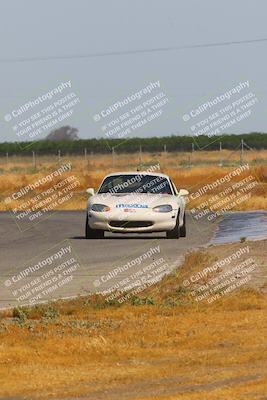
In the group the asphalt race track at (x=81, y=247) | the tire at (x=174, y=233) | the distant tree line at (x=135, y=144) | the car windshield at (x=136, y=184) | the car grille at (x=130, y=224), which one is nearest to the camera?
the asphalt race track at (x=81, y=247)

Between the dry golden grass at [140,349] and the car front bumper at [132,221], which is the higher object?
the dry golden grass at [140,349]

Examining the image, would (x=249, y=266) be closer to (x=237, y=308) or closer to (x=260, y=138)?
(x=237, y=308)

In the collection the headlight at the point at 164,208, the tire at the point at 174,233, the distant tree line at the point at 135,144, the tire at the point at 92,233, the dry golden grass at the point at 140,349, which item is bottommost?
the distant tree line at the point at 135,144

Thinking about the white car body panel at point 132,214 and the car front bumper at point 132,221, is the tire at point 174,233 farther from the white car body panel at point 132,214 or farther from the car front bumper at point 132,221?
the car front bumper at point 132,221

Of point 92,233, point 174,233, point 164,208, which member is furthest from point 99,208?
point 174,233

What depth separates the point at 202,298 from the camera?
16.6 metres

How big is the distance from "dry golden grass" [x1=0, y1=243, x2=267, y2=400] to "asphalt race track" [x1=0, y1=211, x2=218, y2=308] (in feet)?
8.06

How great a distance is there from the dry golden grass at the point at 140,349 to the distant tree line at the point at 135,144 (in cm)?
9101

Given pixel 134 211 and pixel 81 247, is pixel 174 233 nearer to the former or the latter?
pixel 134 211

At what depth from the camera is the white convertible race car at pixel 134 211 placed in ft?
90.4

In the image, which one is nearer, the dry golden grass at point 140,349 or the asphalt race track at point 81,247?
the dry golden grass at point 140,349

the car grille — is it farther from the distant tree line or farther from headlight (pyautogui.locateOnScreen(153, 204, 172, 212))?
the distant tree line

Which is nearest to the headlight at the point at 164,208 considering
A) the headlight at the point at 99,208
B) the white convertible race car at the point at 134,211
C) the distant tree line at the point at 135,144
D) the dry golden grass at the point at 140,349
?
the white convertible race car at the point at 134,211

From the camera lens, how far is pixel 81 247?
26969mm
